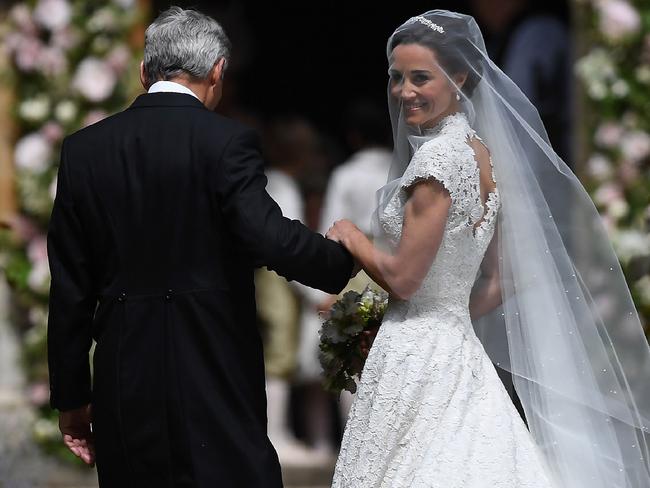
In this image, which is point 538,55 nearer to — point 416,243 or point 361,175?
point 361,175

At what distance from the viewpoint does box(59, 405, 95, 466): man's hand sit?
12.1 feet

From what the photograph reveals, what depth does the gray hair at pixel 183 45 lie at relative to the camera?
3496 millimetres

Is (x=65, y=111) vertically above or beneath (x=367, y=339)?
above

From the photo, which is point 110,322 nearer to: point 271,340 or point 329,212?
point 329,212

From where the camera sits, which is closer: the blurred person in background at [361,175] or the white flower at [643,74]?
the blurred person in background at [361,175]

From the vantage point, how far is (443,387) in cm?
356

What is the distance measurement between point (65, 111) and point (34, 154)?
0.28m

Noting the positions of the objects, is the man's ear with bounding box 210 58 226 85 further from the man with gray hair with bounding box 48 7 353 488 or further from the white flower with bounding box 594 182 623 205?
A: the white flower with bounding box 594 182 623 205

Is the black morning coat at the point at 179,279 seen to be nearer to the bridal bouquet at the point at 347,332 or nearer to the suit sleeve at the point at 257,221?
the suit sleeve at the point at 257,221

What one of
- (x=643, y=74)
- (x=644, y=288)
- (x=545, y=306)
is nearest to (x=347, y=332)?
(x=545, y=306)

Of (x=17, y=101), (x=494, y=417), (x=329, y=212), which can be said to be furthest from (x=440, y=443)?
(x=17, y=101)

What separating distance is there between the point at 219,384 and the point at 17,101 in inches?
150

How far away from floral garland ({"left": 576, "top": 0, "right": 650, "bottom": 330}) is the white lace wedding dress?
293 centimetres

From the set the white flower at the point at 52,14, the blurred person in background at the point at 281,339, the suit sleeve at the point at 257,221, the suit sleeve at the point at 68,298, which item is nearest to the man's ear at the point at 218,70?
the suit sleeve at the point at 257,221
